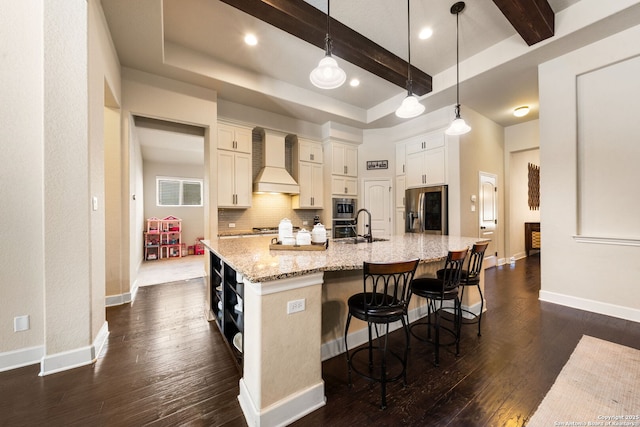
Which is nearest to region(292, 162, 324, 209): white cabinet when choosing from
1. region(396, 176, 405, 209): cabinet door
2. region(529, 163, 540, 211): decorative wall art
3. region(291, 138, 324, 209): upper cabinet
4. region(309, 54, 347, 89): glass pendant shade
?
region(291, 138, 324, 209): upper cabinet

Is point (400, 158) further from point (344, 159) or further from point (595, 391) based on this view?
point (595, 391)

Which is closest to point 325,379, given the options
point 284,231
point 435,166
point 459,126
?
point 284,231

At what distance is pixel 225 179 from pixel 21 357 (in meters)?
3.06

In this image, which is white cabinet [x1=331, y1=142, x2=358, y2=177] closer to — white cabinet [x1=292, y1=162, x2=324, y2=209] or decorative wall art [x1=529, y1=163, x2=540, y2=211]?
white cabinet [x1=292, y1=162, x2=324, y2=209]

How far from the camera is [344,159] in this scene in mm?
5641

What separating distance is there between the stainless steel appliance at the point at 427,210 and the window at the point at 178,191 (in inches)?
265

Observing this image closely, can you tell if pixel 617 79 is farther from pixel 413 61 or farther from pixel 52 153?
pixel 52 153

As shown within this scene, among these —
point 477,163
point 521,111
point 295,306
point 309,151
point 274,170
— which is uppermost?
point 521,111

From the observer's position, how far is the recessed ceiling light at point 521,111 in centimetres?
466

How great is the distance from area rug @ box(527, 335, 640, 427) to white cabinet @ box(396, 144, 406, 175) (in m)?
4.10

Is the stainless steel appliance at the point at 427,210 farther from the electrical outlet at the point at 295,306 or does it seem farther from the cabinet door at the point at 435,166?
the electrical outlet at the point at 295,306

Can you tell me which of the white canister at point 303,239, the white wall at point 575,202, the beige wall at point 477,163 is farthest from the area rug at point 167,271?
the white wall at point 575,202

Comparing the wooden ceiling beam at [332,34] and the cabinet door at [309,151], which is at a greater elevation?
the wooden ceiling beam at [332,34]

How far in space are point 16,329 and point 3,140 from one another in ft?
4.97
